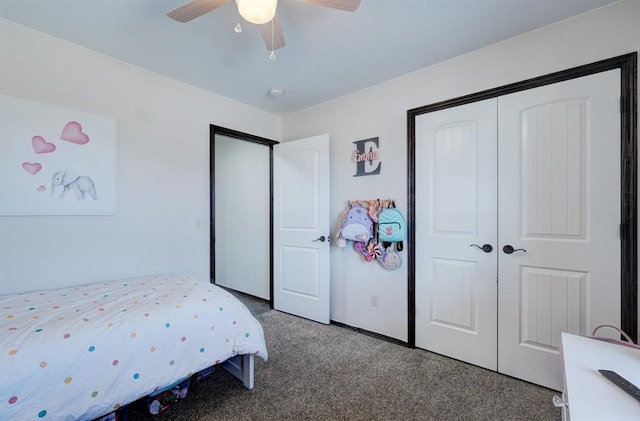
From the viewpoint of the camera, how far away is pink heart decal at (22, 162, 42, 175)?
184 cm

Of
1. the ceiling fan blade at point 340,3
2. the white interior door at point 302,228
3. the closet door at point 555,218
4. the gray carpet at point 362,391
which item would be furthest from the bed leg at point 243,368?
the ceiling fan blade at point 340,3

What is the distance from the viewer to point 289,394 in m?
1.84

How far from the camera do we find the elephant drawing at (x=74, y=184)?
1.95 m

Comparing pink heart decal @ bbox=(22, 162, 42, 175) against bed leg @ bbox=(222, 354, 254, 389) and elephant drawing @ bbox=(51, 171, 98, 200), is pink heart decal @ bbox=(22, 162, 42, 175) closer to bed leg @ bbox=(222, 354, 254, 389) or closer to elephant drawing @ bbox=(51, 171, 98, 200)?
elephant drawing @ bbox=(51, 171, 98, 200)

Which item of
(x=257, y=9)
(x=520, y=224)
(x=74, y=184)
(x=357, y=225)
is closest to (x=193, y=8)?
(x=257, y=9)

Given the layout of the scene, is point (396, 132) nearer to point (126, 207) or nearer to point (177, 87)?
point (177, 87)

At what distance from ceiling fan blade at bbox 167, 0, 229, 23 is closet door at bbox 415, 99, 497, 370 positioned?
69.3 inches

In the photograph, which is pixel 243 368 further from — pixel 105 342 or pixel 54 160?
pixel 54 160

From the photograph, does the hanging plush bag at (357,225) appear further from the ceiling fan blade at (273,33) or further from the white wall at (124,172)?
the ceiling fan blade at (273,33)

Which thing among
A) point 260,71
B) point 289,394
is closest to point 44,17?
point 260,71

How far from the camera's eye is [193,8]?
1390 mm

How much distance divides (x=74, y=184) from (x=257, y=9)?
180cm

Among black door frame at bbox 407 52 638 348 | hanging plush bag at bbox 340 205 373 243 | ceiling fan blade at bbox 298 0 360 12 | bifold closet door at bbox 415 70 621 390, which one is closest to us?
ceiling fan blade at bbox 298 0 360 12

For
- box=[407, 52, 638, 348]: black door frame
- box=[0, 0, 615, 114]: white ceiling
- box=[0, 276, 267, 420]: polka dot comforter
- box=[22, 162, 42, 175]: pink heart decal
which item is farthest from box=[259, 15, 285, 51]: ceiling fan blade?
box=[407, 52, 638, 348]: black door frame
